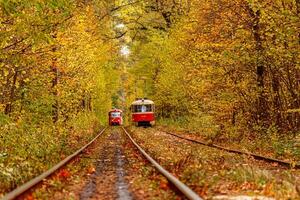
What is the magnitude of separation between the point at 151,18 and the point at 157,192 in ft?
158

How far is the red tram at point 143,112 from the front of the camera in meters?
53.8

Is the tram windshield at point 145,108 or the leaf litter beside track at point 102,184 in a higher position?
the tram windshield at point 145,108

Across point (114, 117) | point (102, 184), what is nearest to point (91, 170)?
point (102, 184)

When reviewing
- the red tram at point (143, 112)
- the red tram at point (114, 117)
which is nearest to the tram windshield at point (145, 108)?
the red tram at point (143, 112)

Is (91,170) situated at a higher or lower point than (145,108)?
lower

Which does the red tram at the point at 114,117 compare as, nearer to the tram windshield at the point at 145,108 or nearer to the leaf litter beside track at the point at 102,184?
the tram windshield at the point at 145,108

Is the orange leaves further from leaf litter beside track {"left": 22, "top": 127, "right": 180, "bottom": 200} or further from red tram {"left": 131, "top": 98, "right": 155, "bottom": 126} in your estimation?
red tram {"left": 131, "top": 98, "right": 155, "bottom": 126}

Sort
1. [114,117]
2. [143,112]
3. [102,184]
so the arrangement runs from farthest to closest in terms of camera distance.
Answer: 1. [114,117]
2. [143,112]
3. [102,184]

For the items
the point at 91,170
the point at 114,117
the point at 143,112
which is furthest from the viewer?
the point at 114,117

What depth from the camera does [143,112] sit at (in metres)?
53.9

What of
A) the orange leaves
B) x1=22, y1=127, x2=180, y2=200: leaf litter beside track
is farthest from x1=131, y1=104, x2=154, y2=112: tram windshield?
the orange leaves

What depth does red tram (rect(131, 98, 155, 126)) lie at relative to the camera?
5378 centimetres

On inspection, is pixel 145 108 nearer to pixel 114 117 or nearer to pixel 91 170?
pixel 114 117

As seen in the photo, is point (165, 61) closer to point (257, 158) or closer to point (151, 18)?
point (151, 18)
